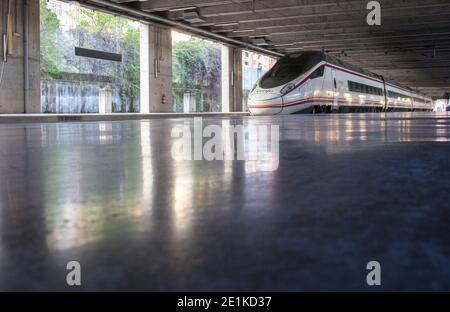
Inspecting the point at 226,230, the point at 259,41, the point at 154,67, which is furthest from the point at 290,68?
the point at 226,230

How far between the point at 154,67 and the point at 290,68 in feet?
22.9

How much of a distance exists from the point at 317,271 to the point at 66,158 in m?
1.68

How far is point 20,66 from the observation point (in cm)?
1398

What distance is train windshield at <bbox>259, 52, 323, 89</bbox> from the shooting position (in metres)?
14.8

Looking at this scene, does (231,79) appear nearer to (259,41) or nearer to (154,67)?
(259,41)

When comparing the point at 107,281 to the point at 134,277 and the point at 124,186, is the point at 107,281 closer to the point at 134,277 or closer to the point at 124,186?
the point at 134,277

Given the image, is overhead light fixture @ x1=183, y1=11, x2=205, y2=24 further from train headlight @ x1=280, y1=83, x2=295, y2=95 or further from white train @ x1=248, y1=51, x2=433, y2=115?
train headlight @ x1=280, y1=83, x2=295, y2=95

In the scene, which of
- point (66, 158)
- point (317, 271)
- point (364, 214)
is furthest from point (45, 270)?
point (66, 158)

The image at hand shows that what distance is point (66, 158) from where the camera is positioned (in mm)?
Result: 1993

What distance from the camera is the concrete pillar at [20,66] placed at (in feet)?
44.4

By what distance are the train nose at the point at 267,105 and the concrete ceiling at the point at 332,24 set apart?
13.3 feet
